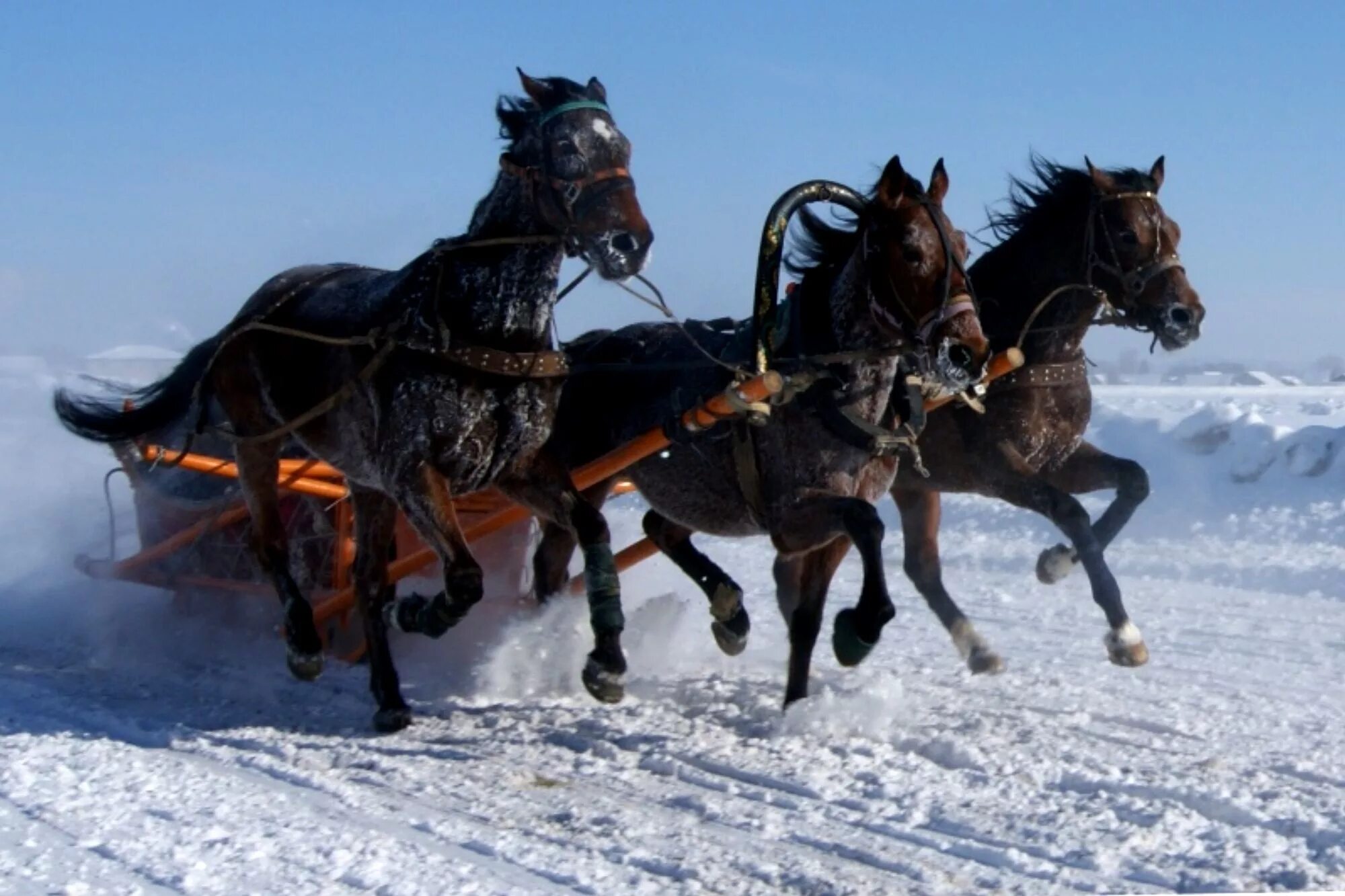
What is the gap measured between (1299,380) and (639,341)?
29.2 metres

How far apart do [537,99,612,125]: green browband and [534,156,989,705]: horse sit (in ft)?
3.22

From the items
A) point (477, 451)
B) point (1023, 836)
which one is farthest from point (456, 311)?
point (1023, 836)

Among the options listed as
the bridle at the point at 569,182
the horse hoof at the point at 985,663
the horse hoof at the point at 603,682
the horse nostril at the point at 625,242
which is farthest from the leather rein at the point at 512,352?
the horse hoof at the point at 985,663

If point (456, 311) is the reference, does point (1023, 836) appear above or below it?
below

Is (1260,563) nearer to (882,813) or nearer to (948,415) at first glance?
(948,415)

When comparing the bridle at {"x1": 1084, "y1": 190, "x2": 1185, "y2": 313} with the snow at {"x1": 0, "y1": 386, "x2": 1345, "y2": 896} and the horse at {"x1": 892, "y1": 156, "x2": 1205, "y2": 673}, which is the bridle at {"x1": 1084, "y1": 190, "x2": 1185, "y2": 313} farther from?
the snow at {"x1": 0, "y1": 386, "x2": 1345, "y2": 896}

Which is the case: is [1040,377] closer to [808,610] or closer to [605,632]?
[808,610]

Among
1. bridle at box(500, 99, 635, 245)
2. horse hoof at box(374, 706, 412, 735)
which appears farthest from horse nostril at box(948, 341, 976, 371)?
horse hoof at box(374, 706, 412, 735)

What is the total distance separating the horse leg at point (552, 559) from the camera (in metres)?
6.84

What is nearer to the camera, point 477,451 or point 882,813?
point 882,813

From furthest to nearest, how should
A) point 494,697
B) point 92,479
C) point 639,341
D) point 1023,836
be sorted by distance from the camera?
point 92,479, point 639,341, point 494,697, point 1023,836

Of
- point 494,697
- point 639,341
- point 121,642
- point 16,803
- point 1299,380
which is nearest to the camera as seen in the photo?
point 16,803

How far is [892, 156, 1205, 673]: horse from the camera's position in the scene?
20.7ft

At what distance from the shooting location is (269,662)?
22.9 ft
